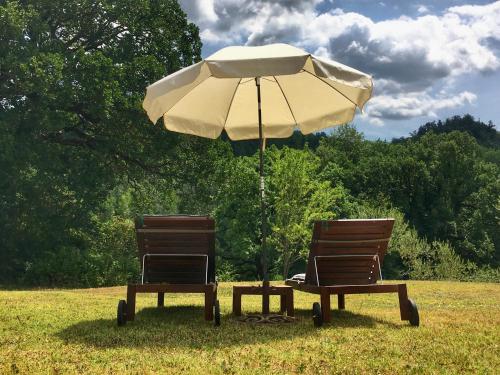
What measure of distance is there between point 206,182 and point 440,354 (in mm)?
19986

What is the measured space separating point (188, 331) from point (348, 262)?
2.33 m

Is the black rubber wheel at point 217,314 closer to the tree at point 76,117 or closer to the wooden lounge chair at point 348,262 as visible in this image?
the wooden lounge chair at point 348,262

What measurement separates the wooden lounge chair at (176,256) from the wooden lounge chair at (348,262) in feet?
4.31

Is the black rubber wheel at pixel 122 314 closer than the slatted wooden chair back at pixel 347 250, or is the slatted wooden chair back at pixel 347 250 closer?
the black rubber wheel at pixel 122 314

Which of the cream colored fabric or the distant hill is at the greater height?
the distant hill

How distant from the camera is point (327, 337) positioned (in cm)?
604

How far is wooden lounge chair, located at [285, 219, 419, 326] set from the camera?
6934 mm

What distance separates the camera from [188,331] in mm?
6477

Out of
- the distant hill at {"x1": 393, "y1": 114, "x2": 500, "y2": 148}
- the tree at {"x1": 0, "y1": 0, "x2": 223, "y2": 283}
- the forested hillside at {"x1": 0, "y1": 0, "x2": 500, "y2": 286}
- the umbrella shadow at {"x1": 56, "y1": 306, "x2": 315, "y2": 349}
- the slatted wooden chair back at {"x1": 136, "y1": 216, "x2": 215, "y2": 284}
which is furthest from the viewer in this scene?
the distant hill at {"x1": 393, "y1": 114, "x2": 500, "y2": 148}

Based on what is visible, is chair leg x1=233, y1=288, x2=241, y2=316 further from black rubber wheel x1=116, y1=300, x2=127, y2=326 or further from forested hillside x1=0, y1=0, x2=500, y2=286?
forested hillside x1=0, y1=0, x2=500, y2=286

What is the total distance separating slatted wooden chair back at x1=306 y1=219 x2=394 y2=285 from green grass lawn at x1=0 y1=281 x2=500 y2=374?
0.58 m

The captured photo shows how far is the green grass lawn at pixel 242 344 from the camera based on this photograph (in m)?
4.75

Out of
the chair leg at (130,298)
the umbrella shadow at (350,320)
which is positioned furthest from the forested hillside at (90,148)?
the umbrella shadow at (350,320)

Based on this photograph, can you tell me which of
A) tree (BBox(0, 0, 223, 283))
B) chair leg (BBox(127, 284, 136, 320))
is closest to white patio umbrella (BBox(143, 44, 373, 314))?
chair leg (BBox(127, 284, 136, 320))
